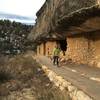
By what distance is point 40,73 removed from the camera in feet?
62.1

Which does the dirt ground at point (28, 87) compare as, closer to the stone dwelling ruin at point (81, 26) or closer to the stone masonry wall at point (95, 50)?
the stone dwelling ruin at point (81, 26)

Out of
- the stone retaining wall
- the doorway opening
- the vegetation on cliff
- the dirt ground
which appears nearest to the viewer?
the stone retaining wall

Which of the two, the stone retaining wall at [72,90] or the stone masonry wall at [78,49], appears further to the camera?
the stone masonry wall at [78,49]

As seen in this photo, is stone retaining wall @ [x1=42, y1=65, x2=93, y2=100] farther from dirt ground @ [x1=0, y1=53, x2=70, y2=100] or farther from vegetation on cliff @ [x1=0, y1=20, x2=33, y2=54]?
vegetation on cliff @ [x1=0, y1=20, x2=33, y2=54]

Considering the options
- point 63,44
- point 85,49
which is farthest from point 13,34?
point 85,49

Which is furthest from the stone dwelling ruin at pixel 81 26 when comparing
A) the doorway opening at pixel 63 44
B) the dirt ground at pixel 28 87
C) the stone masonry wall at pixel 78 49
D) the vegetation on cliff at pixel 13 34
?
the vegetation on cliff at pixel 13 34

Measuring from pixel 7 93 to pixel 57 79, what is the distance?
202 cm

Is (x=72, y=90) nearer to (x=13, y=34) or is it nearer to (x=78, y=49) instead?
(x=78, y=49)

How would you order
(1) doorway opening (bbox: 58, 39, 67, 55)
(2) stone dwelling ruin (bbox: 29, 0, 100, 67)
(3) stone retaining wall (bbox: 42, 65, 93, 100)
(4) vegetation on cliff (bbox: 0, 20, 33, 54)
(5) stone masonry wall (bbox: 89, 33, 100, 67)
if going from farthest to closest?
(4) vegetation on cliff (bbox: 0, 20, 33, 54)
(1) doorway opening (bbox: 58, 39, 67, 55)
(5) stone masonry wall (bbox: 89, 33, 100, 67)
(2) stone dwelling ruin (bbox: 29, 0, 100, 67)
(3) stone retaining wall (bbox: 42, 65, 93, 100)

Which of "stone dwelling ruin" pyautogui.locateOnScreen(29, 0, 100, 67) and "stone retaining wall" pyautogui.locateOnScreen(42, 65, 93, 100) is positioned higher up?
"stone dwelling ruin" pyautogui.locateOnScreen(29, 0, 100, 67)

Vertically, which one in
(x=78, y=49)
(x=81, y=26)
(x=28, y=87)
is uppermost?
(x=81, y=26)

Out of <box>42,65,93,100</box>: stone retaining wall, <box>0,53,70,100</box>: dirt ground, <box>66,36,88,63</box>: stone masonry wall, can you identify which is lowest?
<box>0,53,70,100</box>: dirt ground

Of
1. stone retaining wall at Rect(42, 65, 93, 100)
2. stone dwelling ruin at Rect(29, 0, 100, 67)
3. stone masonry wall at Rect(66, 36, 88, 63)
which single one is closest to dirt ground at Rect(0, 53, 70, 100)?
stone retaining wall at Rect(42, 65, 93, 100)

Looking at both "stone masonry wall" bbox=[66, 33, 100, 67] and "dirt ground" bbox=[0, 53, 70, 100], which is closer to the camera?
"dirt ground" bbox=[0, 53, 70, 100]
